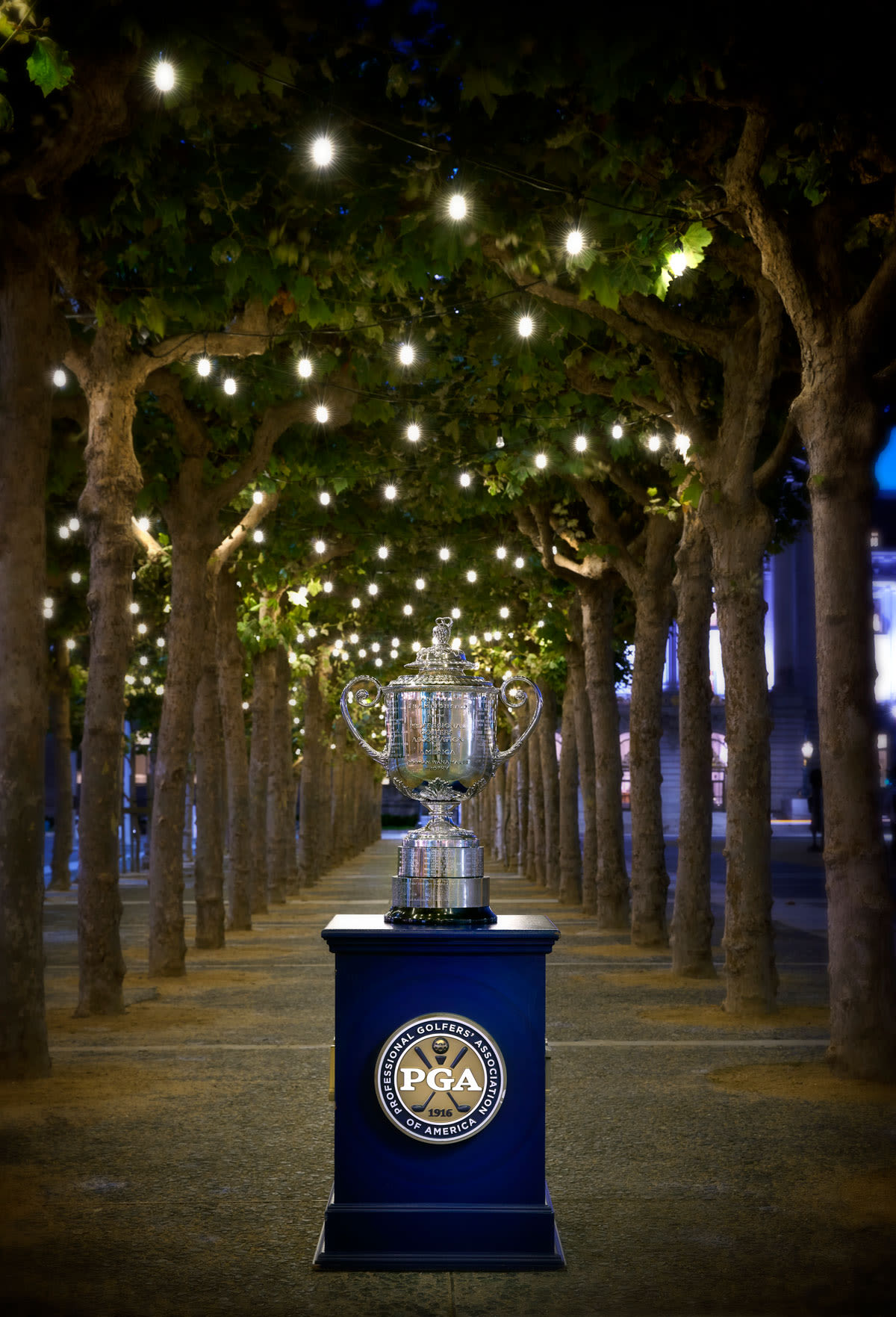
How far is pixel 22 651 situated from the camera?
9320 millimetres

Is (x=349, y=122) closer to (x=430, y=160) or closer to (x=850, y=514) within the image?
(x=430, y=160)

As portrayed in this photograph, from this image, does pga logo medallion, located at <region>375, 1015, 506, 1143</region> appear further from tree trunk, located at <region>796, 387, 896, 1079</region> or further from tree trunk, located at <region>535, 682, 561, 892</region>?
tree trunk, located at <region>535, 682, 561, 892</region>

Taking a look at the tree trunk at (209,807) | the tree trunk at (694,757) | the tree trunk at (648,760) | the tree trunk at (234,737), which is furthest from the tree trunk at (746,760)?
the tree trunk at (234,737)

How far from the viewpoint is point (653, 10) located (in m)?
7.41

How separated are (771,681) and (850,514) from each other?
265 ft

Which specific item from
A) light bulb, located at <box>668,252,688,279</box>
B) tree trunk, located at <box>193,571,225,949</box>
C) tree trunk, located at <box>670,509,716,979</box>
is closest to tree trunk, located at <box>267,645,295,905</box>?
tree trunk, located at <box>193,571,225,949</box>

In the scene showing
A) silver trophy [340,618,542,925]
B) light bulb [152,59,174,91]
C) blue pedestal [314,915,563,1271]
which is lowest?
blue pedestal [314,915,563,1271]

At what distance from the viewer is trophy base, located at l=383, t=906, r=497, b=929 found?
5.80 meters

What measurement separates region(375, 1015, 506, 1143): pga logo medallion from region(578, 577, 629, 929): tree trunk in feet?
46.7

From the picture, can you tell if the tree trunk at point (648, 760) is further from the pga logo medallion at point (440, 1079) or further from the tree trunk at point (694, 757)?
the pga logo medallion at point (440, 1079)

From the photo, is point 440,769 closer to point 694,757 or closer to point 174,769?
point 694,757

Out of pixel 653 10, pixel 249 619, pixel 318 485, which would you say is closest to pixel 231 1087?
pixel 653 10

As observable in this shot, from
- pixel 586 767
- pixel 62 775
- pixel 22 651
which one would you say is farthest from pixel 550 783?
pixel 22 651

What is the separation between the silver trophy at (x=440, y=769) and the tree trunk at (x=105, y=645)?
6.53m
